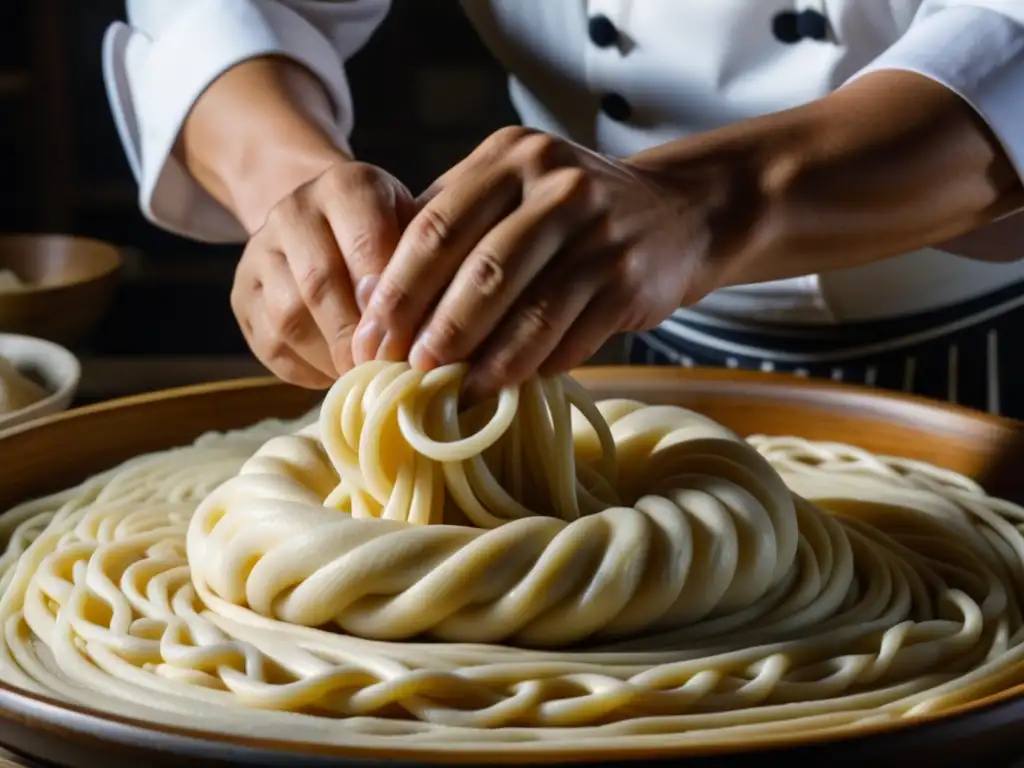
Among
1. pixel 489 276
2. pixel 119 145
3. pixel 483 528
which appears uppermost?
pixel 489 276

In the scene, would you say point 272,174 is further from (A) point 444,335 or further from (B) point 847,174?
(B) point 847,174

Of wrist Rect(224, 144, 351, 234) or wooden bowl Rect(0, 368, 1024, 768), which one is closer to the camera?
wooden bowl Rect(0, 368, 1024, 768)

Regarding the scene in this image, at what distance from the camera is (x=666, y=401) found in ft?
5.31

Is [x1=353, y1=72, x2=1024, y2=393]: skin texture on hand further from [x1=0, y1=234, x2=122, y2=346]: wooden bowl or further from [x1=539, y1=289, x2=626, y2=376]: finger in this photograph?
[x1=0, y1=234, x2=122, y2=346]: wooden bowl

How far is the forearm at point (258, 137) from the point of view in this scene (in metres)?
1.41

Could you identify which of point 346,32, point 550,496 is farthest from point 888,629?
point 346,32

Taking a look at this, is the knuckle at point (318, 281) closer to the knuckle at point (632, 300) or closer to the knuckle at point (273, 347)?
the knuckle at point (273, 347)

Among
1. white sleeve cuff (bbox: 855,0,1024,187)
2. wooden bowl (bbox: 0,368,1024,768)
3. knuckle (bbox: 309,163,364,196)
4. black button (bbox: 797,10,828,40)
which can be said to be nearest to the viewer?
wooden bowl (bbox: 0,368,1024,768)

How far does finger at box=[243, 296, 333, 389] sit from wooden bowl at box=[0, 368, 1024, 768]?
337mm

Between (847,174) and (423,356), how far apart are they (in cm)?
44

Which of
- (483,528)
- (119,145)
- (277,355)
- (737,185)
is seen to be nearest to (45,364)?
(277,355)

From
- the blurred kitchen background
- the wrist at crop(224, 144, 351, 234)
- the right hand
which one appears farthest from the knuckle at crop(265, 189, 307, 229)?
the blurred kitchen background

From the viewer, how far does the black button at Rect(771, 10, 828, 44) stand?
5.09 ft

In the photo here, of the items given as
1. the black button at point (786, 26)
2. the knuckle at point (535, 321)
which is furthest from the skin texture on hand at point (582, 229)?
the black button at point (786, 26)
